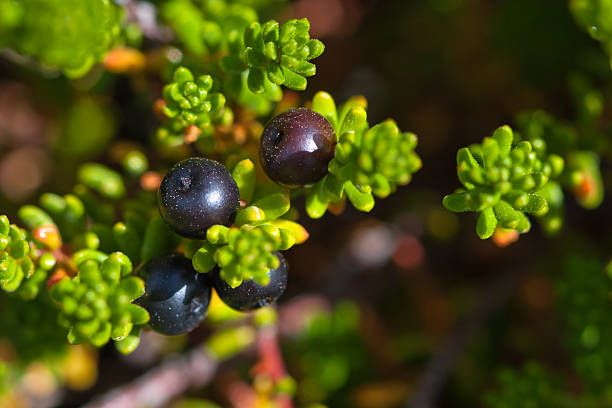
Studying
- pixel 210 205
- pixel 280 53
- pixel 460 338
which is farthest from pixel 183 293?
pixel 460 338

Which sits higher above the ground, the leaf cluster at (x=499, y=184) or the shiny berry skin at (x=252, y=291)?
the leaf cluster at (x=499, y=184)

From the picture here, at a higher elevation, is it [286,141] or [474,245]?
[286,141]

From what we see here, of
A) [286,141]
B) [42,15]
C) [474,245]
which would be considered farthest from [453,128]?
[42,15]

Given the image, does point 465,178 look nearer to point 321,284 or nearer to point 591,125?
point 591,125

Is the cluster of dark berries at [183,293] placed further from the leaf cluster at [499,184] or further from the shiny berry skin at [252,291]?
the leaf cluster at [499,184]

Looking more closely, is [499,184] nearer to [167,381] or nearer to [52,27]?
[52,27]

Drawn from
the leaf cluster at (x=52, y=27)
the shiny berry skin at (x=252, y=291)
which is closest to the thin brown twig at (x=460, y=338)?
the shiny berry skin at (x=252, y=291)
